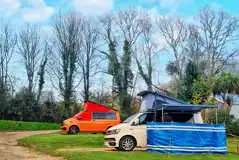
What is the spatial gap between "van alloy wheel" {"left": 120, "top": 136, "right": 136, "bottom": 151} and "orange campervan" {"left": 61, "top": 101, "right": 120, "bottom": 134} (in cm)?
1129

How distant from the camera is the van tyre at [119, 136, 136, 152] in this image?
17281 mm

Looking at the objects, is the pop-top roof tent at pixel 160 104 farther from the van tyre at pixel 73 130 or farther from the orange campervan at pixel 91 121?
the van tyre at pixel 73 130

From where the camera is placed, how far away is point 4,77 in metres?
52.9

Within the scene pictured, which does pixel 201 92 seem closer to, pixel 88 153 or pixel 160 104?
pixel 160 104

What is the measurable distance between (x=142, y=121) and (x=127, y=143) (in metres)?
1.38

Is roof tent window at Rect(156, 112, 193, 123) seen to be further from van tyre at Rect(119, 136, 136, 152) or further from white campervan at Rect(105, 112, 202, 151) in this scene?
van tyre at Rect(119, 136, 136, 152)

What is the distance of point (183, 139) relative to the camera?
685 inches

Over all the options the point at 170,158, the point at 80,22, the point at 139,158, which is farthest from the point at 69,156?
the point at 80,22

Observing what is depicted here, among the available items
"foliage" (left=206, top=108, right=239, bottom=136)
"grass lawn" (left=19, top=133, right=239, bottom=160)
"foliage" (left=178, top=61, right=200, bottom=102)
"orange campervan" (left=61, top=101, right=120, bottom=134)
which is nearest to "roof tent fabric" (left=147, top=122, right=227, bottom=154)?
"grass lawn" (left=19, top=133, right=239, bottom=160)

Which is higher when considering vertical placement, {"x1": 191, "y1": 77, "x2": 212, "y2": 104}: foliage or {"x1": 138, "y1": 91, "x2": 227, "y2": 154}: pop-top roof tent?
{"x1": 191, "y1": 77, "x2": 212, "y2": 104}: foliage

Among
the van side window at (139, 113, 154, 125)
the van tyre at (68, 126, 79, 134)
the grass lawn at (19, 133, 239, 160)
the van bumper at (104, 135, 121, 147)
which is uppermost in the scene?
the van side window at (139, 113, 154, 125)

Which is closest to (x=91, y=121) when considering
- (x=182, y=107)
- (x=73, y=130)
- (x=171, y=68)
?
(x=73, y=130)

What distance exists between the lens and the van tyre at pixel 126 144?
17.3 m

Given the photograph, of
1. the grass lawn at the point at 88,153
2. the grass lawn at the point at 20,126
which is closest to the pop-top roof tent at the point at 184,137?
the grass lawn at the point at 88,153
